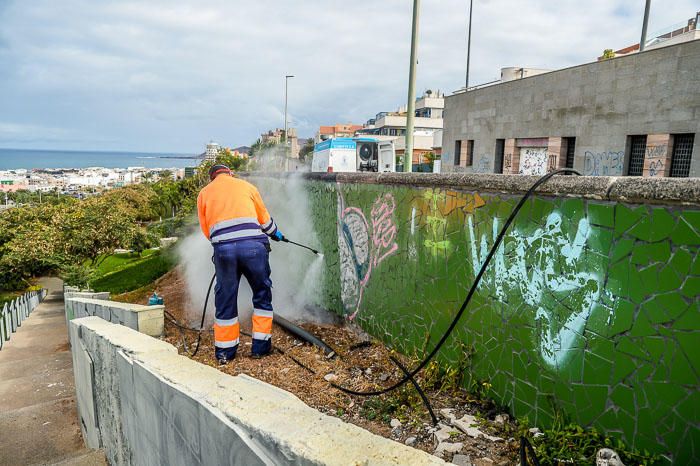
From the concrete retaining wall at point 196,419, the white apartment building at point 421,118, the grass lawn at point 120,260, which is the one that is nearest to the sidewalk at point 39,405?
the concrete retaining wall at point 196,419

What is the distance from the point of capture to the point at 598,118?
14.4m

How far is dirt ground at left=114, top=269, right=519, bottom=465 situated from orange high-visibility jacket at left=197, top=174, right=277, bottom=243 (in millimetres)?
1256

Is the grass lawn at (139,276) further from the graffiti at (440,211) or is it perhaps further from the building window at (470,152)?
the building window at (470,152)

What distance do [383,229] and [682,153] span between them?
11049 mm

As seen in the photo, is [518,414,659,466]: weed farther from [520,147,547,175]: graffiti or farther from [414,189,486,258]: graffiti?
[520,147,547,175]: graffiti

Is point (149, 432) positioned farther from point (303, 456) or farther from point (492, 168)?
point (492, 168)

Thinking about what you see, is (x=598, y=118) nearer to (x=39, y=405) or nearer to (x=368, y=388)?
(x=368, y=388)

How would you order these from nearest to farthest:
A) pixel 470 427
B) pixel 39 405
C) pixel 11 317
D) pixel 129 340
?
pixel 470 427, pixel 129 340, pixel 39 405, pixel 11 317

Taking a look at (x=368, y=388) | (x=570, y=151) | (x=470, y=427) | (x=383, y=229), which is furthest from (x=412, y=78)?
(x=570, y=151)

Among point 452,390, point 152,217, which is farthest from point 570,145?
point 152,217

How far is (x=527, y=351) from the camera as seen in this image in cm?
314

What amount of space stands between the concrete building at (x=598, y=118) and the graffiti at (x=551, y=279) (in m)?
11.2

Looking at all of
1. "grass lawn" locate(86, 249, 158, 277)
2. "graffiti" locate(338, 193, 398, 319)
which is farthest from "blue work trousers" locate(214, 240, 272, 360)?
"grass lawn" locate(86, 249, 158, 277)

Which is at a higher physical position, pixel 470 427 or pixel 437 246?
pixel 437 246
